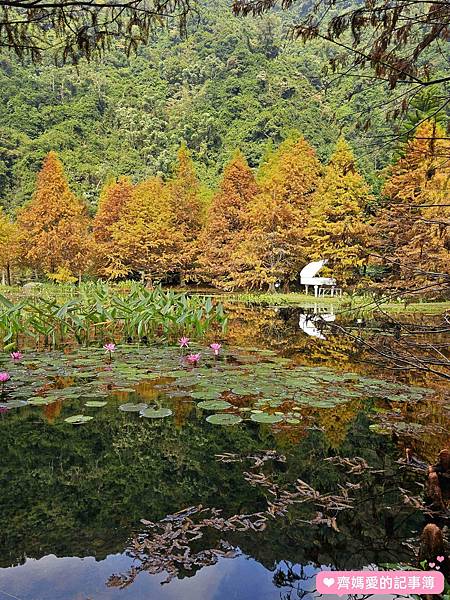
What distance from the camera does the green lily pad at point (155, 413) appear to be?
159 inches

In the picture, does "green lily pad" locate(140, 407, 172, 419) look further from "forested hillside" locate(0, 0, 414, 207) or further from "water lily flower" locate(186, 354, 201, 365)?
"forested hillside" locate(0, 0, 414, 207)

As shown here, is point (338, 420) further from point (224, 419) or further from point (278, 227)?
point (278, 227)

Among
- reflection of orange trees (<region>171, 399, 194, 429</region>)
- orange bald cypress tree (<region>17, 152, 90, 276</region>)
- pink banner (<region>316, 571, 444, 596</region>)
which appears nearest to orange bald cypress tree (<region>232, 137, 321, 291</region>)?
orange bald cypress tree (<region>17, 152, 90, 276</region>)

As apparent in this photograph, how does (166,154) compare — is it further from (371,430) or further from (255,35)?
(371,430)

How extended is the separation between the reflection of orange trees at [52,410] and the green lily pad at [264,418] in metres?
1.57

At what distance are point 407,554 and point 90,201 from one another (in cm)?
3842

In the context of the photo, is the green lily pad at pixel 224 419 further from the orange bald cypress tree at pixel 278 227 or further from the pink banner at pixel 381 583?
the orange bald cypress tree at pixel 278 227

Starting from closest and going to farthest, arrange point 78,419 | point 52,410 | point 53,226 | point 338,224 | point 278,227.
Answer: point 78,419 → point 52,410 → point 338,224 → point 278,227 → point 53,226

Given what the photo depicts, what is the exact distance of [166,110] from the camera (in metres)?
54.2

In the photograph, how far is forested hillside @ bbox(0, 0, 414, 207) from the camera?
137ft

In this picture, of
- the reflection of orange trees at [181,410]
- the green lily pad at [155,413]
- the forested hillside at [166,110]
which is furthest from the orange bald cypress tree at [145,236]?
the green lily pad at [155,413]

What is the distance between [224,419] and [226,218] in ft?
66.3

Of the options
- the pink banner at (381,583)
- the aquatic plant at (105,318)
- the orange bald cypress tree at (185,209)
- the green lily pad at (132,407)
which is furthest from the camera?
the orange bald cypress tree at (185,209)

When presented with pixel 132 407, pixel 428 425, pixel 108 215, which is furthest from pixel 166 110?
pixel 428 425
